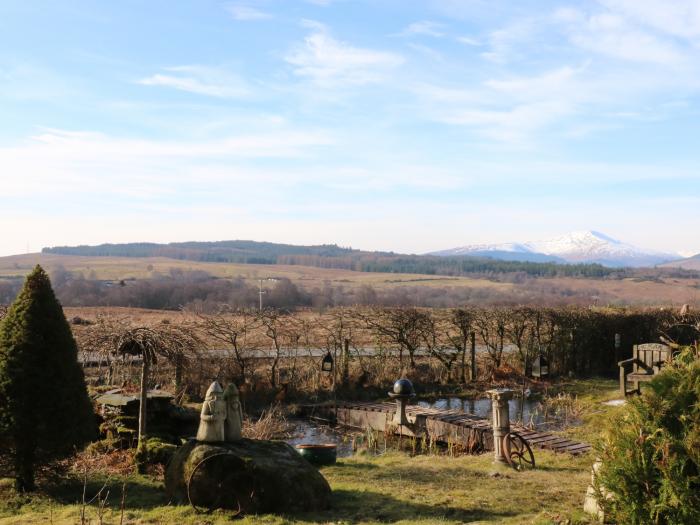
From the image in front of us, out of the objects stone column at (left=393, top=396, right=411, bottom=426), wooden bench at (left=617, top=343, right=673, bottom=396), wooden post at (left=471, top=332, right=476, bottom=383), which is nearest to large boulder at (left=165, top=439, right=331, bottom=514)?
stone column at (left=393, top=396, right=411, bottom=426)

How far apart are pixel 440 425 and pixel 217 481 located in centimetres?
790

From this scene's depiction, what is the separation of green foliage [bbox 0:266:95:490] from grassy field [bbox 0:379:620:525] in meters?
0.75

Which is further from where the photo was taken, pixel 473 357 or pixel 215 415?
pixel 473 357

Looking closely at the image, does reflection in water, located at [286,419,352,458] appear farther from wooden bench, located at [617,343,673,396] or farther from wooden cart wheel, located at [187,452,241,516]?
wooden bench, located at [617,343,673,396]

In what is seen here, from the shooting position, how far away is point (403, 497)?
31.6 ft

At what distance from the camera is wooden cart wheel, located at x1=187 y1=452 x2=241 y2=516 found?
29.6 ft

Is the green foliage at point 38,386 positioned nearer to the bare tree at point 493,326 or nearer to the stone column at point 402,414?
the stone column at point 402,414

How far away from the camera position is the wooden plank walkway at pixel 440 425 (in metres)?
13.9

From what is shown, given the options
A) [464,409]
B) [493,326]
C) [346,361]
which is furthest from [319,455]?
[493,326]

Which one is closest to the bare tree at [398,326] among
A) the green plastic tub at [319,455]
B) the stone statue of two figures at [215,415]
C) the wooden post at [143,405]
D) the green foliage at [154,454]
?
the green plastic tub at [319,455]

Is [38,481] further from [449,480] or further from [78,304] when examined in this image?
[78,304]

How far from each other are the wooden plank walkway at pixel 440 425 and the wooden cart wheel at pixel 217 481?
7.03 metres

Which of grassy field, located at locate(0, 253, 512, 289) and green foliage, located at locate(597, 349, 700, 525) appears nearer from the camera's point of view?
green foliage, located at locate(597, 349, 700, 525)

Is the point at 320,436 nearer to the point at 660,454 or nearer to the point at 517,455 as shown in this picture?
the point at 517,455
